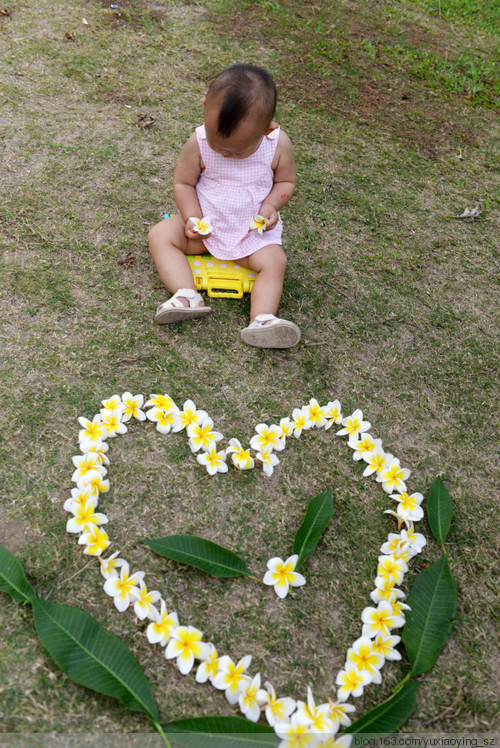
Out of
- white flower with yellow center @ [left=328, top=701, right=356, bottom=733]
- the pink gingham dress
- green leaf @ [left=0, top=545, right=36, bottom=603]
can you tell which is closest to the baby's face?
the pink gingham dress

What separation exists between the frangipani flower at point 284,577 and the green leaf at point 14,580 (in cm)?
68

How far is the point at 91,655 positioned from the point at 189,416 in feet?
2.74

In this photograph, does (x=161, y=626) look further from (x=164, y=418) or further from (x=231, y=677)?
(x=164, y=418)

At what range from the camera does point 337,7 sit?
496 centimetres

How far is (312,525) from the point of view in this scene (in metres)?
1.84

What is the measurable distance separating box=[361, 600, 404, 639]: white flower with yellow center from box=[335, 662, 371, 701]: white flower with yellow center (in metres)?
0.11

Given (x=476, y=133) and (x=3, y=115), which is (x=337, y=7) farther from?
(x=3, y=115)

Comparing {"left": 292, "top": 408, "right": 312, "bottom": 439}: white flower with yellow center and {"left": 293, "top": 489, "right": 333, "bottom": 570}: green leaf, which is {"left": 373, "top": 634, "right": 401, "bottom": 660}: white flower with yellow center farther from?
{"left": 292, "top": 408, "right": 312, "bottom": 439}: white flower with yellow center

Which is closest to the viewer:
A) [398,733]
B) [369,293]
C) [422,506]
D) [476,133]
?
[398,733]

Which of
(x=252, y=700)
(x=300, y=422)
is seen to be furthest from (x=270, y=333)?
(x=252, y=700)

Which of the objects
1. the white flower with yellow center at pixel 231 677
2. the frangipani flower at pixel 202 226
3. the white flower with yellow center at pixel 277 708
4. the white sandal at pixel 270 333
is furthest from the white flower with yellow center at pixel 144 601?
the frangipani flower at pixel 202 226

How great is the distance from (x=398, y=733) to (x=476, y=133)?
3.70 meters

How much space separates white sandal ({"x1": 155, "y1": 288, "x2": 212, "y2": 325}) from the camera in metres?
2.29

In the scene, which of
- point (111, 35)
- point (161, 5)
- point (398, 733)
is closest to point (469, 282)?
point (398, 733)
